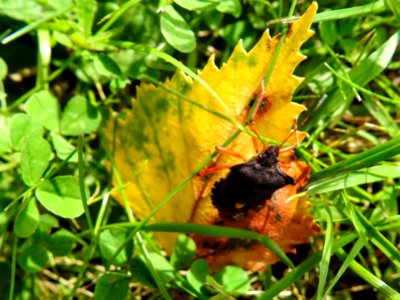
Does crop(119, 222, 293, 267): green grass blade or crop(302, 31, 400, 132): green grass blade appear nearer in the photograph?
crop(119, 222, 293, 267): green grass blade

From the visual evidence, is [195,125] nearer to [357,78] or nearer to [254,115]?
[254,115]

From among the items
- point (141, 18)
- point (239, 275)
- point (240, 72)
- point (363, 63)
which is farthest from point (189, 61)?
point (239, 275)

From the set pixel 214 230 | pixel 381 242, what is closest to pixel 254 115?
pixel 214 230

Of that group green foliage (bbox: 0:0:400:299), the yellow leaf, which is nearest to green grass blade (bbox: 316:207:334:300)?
green foliage (bbox: 0:0:400:299)

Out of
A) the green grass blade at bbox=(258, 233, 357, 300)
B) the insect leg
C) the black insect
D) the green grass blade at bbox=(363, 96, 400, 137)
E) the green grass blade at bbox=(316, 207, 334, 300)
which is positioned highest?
the insect leg

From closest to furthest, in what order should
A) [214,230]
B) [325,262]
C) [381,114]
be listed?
[325,262] < [214,230] < [381,114]

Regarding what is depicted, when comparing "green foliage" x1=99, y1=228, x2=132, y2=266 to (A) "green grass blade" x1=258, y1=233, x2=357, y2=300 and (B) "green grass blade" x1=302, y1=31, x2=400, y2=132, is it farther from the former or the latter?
(B) "green grass blade" x1=302, y1=31, x2=400, y2=132
